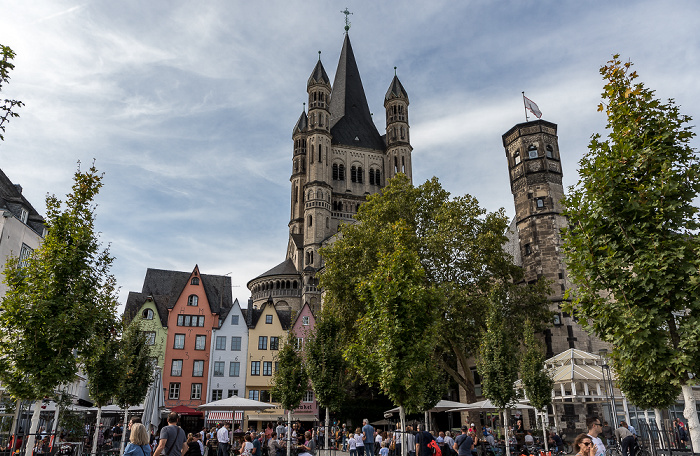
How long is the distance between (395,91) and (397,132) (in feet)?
25.7

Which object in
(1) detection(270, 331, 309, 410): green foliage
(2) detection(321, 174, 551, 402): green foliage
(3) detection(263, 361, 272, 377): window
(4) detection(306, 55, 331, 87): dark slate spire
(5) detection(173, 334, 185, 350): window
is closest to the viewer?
(1) detection(270, 331, 309, 410): green foliage

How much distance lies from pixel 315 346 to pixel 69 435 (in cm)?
1191

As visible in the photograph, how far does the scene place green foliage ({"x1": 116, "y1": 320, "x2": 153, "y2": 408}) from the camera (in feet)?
77.7

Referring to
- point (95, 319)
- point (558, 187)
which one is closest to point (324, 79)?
point (558, 187)

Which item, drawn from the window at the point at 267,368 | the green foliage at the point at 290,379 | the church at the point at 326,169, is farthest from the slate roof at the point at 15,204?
the church at the point at 326,169

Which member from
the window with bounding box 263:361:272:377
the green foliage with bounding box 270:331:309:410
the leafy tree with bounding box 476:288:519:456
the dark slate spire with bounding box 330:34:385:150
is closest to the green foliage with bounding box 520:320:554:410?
the leafy tree with bounding box 476:288:519:456

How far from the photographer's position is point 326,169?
78.8 meters

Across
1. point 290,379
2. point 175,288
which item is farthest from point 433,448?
point 175,288

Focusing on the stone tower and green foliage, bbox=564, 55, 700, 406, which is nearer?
green foliage, bbox=564, 55, 700, 406

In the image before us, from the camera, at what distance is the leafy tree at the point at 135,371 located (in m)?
23.7

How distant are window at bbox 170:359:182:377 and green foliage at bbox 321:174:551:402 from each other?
16.2m

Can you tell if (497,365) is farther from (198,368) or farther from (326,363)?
(198,368)

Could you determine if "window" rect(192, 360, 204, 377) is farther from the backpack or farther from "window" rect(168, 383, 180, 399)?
the backpack

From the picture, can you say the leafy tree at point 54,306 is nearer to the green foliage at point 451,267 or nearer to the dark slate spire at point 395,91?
the green foliage at point 451,267
